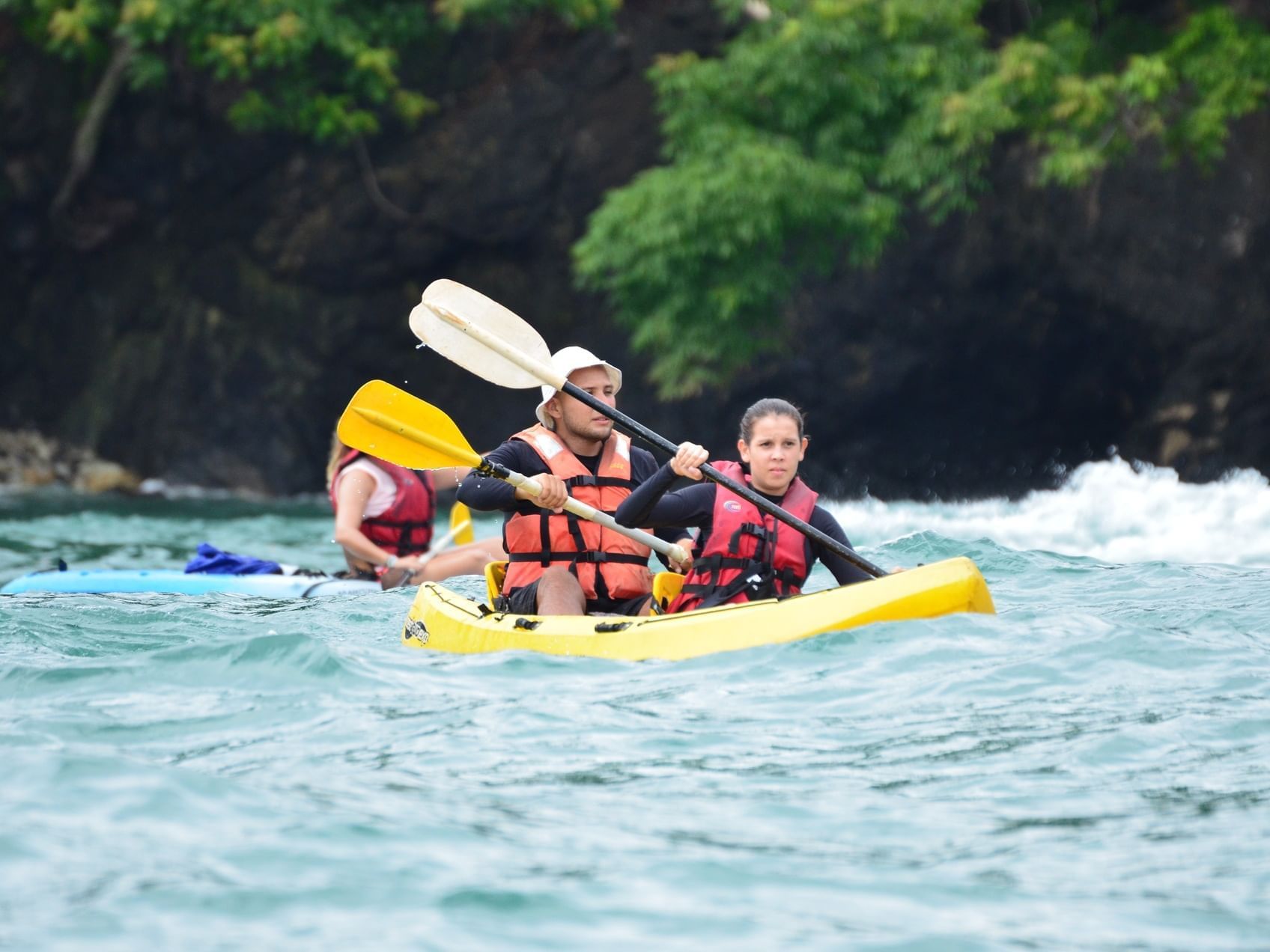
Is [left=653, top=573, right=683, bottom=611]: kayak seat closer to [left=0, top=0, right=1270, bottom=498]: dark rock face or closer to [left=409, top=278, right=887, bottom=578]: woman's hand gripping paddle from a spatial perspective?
[left=409, top=278, right=887, bottom=578]: woman's hand gripping paddle

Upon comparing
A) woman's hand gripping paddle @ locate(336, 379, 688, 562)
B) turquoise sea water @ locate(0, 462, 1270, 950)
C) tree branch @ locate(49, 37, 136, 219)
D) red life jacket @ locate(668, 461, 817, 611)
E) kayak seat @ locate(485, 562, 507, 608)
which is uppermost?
tree branch @ locate(49, 37, 136, 219)

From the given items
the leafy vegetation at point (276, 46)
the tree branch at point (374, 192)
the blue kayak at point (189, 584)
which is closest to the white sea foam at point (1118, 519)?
the blue kayak at point (189, 584)

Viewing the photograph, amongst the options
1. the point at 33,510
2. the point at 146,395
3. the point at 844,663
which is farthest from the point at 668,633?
the point at 146,395

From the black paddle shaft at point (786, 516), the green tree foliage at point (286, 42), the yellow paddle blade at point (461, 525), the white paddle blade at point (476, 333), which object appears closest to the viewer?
the black paddle shaft at point (786, 516)

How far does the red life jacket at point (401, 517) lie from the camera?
717cm

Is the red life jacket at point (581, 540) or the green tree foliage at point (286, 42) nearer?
the red life jacket at point (581, 540)

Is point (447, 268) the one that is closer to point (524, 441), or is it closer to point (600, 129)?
point (600, 129)

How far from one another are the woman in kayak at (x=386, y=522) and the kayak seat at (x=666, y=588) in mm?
2237

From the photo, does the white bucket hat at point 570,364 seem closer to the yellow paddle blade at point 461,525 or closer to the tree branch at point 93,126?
the yellow paddle blade at point 461,525

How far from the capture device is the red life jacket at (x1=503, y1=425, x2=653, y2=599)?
5.25 m

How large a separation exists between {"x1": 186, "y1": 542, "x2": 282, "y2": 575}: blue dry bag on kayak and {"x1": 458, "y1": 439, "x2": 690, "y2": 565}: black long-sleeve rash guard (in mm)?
2229

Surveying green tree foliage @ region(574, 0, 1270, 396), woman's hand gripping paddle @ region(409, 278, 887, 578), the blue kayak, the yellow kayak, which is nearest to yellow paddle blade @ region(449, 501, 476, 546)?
the blue kayak

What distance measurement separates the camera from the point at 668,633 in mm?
4609

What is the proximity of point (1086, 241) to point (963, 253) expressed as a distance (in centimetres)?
112
